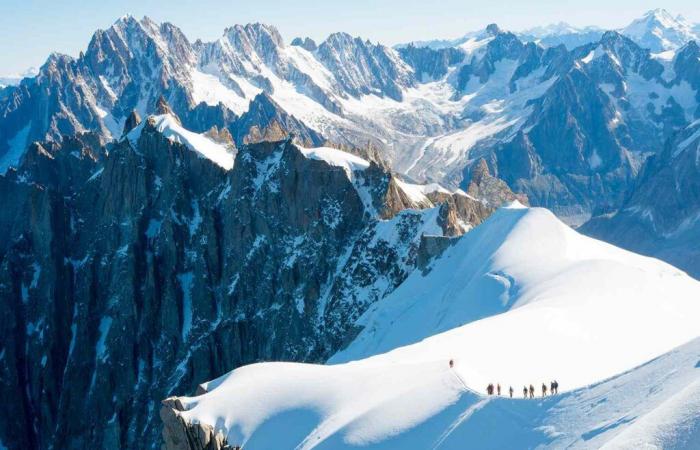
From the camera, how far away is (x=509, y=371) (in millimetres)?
54219

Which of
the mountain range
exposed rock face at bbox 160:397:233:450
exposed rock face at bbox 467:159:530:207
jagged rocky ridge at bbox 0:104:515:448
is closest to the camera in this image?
→ exposed rock face at bbox 160:397:233:450

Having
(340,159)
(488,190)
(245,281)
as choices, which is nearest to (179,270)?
(245,281)

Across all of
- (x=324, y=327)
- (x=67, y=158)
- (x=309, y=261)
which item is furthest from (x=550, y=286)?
(x=67, y=158)

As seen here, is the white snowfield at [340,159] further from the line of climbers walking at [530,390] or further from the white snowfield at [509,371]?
the line of climbers walking at [530,390]

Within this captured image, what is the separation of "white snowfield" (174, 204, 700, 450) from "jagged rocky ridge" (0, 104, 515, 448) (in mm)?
18859

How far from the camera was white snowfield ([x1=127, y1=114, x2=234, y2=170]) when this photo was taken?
151 meters

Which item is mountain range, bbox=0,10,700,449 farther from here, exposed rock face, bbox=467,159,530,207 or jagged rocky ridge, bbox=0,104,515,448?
exposed rock face, bbox=467,159,530,207

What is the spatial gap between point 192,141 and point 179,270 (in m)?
26.3

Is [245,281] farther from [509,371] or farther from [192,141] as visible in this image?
[509,371]

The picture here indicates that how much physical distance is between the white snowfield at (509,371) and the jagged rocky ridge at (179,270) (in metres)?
18.9

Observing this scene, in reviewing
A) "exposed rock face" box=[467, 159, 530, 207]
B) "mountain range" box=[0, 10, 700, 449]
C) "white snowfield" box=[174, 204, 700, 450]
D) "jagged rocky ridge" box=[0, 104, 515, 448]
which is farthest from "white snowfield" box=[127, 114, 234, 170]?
"white snowfield" box=[174, 204, 700, 450]

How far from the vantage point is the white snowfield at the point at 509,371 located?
1522 inches

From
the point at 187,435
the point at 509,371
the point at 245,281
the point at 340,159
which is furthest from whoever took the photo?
the point at 245,281

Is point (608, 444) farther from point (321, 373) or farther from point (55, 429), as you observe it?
point (55, 429)
